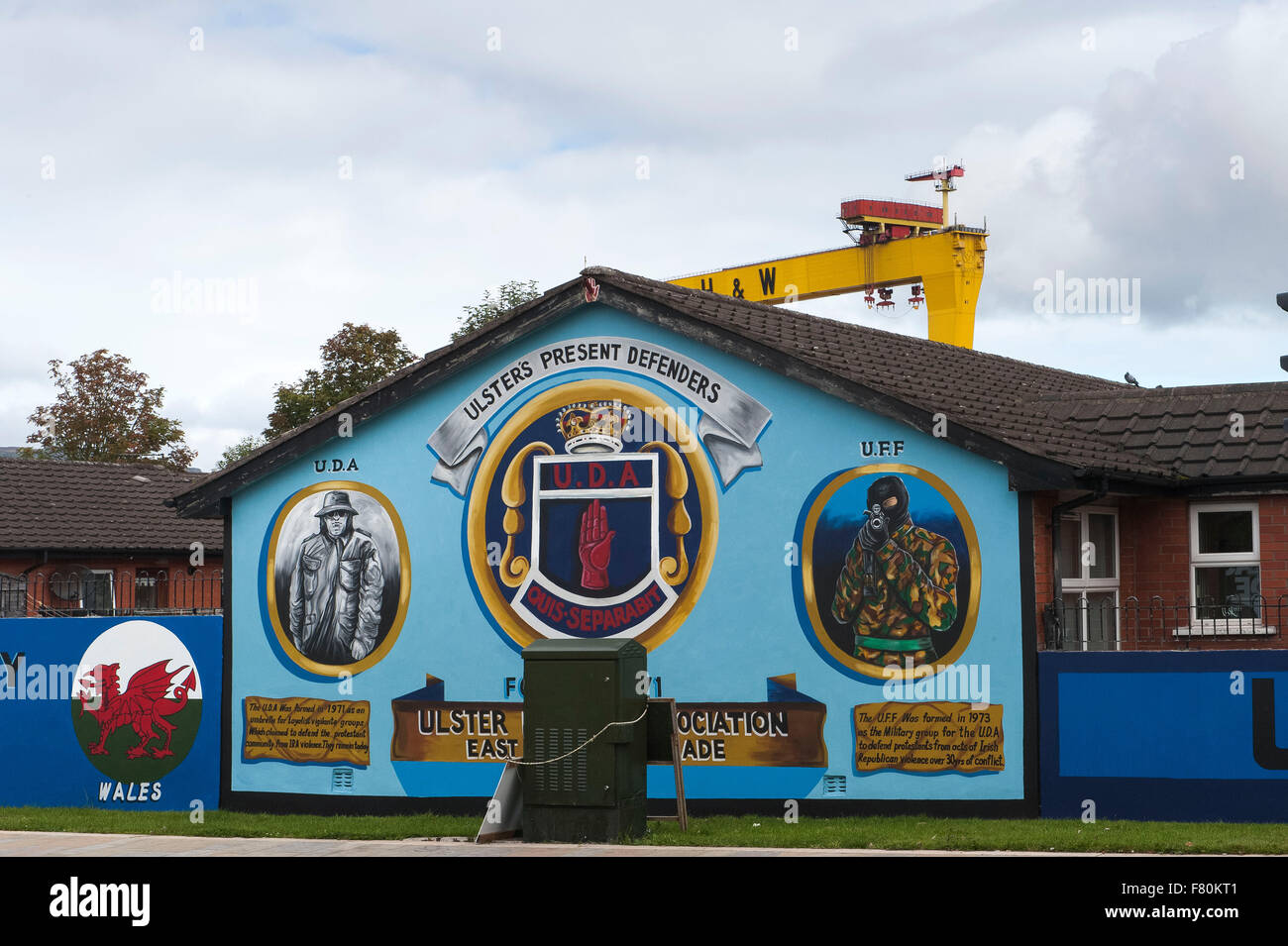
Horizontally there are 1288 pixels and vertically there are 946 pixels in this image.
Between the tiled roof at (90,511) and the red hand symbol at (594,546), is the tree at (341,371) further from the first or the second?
the red hand symbol at (594,546)

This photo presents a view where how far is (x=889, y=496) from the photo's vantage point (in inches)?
554

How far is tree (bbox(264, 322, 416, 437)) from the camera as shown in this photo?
44250mm

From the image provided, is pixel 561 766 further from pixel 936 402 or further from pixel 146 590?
pixel 146 590

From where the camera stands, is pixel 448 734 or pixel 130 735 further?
pixel 130 735

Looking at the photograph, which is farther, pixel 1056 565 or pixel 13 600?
pixel 13 600

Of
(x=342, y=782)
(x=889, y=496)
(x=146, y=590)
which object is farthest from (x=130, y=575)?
(x=889, y=496)

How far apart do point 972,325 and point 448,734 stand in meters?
22.7

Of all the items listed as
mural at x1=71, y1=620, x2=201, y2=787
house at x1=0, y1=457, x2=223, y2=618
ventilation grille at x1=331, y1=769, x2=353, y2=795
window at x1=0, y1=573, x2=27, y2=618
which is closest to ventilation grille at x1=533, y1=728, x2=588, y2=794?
ventilation grille at x1=331, y1=769, x2=353, y2=795

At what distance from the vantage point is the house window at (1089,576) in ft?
48.6

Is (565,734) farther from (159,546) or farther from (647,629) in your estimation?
(159,546)

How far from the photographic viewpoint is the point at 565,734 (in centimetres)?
1236

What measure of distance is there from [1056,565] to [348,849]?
6599 mm

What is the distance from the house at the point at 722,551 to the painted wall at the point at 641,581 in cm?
3
